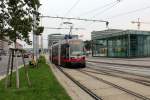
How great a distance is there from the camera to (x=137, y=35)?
6488cm

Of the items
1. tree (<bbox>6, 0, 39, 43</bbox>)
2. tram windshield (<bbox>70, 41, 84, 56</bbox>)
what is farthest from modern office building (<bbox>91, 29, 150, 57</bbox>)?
tree (<bbox>6, 0, 39, 43</bbox>)

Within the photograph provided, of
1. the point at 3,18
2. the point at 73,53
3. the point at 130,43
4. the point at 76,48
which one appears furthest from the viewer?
the point at 130,43

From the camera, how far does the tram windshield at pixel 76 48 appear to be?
33.2 m

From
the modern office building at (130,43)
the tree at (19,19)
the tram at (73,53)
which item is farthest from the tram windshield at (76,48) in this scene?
the modern office building at (130,43)

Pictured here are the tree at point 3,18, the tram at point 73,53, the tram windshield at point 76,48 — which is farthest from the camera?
the tram windshield at point 76,48

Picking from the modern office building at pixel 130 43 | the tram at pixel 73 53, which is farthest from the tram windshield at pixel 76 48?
the modern office building at pixel 130 43

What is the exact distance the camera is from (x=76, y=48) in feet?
109

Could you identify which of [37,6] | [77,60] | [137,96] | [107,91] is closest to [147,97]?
[137,96]

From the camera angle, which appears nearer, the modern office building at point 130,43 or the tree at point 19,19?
the tree at point 19,19

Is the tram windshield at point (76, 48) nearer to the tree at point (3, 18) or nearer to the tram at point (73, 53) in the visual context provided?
the tram at point (73, 53)

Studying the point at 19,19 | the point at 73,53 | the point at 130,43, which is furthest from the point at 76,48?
the point at 130,43

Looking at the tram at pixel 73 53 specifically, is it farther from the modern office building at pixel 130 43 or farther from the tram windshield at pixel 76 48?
the modern office building at pixel 130 43

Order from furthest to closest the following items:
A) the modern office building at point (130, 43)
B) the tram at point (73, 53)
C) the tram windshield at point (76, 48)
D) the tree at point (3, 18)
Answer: the modern office building at point (130, 43)
the tram windshield at point (76, 48)
the tram at point (73, 53)
the tree at point (3, 18)

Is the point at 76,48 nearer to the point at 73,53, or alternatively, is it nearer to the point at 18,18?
the point at 73,53
